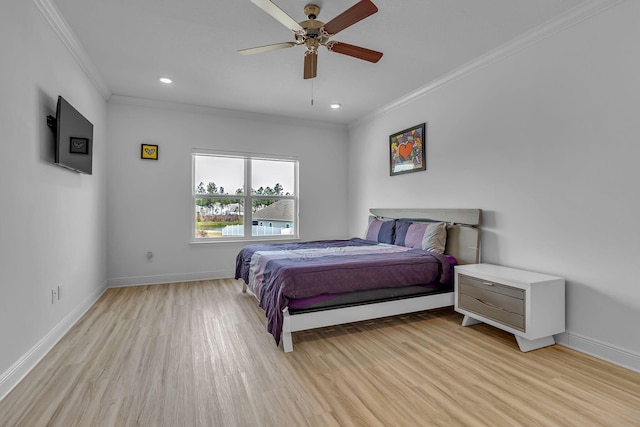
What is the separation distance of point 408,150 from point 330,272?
8.14 ft

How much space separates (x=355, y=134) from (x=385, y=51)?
254 centimetres

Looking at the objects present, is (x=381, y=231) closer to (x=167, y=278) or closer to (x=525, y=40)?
(x=525, y=40)

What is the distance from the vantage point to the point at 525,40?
108 inches

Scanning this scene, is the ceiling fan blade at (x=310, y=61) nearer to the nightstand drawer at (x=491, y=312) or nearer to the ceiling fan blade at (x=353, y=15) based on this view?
the ceiling fan blade at (x=353, y=15)

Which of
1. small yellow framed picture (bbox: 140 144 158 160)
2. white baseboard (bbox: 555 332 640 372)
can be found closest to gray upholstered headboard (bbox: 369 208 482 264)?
white baseboard (bbox: 555 332 640 372)

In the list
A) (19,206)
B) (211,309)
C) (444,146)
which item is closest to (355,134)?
(444,146)

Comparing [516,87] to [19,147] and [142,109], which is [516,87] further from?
[142,109]

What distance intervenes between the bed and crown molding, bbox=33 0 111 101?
2.59 m

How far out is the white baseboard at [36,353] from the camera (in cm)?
181

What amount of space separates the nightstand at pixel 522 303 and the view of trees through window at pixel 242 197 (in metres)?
3.39

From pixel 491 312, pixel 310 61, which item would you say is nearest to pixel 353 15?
pixel 310 61

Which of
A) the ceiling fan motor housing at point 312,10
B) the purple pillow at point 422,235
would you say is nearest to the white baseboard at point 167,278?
the purple pillow at point 422,235

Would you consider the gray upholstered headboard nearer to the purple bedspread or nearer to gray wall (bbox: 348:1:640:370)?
gray wall (bbox: 348:1:640:370)

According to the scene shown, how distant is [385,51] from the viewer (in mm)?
3062
